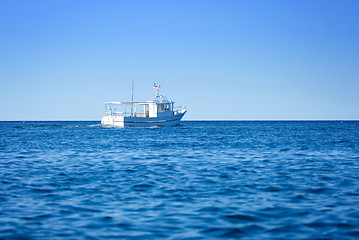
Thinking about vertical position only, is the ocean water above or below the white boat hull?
below

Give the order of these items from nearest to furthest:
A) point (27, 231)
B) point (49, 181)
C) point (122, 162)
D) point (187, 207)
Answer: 1. point (27, 231)
2. point (187, 207)
3. point (49, 181)
4. point (122, 162)

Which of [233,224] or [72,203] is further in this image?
[72,203]

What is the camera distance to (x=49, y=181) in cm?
1234

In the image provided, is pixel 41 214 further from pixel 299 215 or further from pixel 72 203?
pixel 299 215

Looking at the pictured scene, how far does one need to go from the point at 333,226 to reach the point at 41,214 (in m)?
6.40

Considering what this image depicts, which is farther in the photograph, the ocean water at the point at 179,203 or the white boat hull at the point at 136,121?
the white boat hull at the point at 136,121

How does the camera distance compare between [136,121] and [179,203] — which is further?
[136,121]

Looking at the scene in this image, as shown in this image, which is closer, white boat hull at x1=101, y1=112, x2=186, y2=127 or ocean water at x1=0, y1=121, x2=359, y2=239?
ocean water at x1=0, y1=121, x2=359, y2=239

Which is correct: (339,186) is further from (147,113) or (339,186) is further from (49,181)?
(147,113)

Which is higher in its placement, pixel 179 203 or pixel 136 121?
pixel 136 121

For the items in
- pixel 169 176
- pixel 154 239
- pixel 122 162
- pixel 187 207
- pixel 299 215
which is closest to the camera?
pixel 154 239

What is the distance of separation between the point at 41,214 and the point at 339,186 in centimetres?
900

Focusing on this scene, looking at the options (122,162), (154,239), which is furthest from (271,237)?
(122,162)

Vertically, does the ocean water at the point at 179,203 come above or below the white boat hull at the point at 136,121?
below
